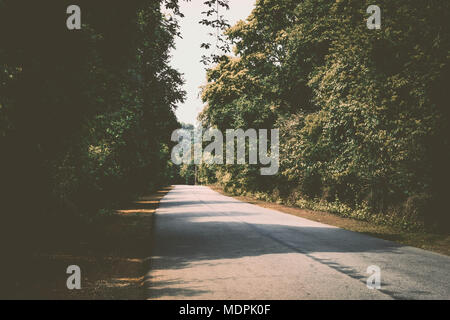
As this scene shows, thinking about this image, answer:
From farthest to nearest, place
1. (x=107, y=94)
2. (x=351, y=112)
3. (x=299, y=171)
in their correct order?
(x=299, y=171) < (x=351, y=112) < (x=107, y=94)

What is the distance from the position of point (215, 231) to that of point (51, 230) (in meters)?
5.99

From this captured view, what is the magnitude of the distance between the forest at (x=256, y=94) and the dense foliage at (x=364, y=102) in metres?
0.05

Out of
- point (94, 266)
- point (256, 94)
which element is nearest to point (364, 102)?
point (94, 266)

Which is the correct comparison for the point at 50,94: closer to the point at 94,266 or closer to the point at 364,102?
the point at 94,266

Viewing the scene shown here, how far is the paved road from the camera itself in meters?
6.10

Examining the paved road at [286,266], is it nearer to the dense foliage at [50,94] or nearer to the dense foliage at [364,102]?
the dense foliage at [50,94]

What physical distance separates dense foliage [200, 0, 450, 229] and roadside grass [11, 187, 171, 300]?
5688 millimetres

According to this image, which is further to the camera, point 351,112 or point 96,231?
point 351,112

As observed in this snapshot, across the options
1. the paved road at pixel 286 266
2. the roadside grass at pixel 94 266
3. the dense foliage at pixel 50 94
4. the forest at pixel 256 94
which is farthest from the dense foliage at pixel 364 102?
the roadside grass at pixel 94 266

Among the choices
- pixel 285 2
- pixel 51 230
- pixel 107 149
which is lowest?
pixel 51 230

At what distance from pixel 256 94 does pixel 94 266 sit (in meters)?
23.4
